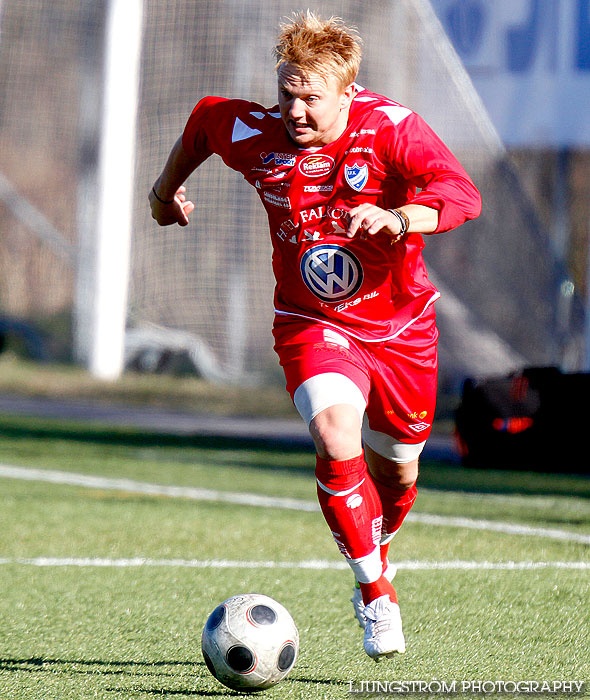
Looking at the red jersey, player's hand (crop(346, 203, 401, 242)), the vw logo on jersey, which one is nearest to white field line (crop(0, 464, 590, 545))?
the red jersey

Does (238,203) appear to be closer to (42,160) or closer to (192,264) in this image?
(192,264)

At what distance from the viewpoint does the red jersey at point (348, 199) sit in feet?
11.6

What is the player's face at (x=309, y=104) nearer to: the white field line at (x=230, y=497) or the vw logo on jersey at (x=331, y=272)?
the vw logo on jersey at (x=331, y=272)

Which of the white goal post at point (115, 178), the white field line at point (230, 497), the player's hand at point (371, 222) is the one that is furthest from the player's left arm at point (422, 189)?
the white goal post at point (115, 178)

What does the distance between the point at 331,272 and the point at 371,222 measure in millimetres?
510

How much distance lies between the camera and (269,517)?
6504 mm

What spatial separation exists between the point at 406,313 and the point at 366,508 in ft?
2.28

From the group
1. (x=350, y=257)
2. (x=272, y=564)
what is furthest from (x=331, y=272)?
(x=272, y=564)

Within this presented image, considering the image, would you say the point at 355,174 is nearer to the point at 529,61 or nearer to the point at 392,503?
the point at 392,503

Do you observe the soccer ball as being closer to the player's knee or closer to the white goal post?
the player's knee

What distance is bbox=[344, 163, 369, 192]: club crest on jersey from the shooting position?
11.6 ft

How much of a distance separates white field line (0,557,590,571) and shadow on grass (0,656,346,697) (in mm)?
1570

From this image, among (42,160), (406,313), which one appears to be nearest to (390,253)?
(406,313)

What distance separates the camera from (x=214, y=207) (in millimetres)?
15289
